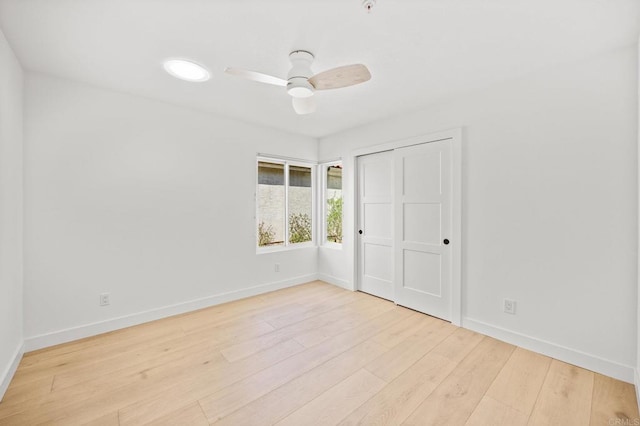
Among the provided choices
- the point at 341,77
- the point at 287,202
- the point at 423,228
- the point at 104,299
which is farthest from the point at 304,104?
the point at 104,299

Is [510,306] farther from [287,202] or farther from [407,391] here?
[287,202]

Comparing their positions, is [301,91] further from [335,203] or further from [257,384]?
[335,203]

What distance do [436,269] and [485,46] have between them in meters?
2.14

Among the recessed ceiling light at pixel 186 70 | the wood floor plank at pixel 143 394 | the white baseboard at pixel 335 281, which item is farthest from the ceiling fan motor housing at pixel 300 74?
the white baseboard at pixel 335 281

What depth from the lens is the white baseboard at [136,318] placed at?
2425 millimetres

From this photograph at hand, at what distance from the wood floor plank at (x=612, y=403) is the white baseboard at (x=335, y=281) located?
8.41ft

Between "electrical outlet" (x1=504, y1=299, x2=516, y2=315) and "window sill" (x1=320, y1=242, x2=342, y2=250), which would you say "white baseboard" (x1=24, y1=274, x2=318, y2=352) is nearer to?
"window sill" (x1=320, y1=242, x2=342, y2=250)

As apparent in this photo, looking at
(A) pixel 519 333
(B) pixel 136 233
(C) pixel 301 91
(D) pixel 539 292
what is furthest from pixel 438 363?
(B) pixel 136 233

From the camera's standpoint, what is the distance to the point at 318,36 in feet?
5.94

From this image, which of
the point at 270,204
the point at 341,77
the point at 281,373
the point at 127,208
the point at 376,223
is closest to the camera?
the point at 341,77

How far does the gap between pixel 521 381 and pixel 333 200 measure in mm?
3170

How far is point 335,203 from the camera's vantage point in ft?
14.8

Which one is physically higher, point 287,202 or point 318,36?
point 318,36

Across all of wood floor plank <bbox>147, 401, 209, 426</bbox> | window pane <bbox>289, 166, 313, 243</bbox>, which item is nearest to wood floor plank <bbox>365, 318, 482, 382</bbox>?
wood floor plank <bbox>147, 401, 209, 426</bbox>
